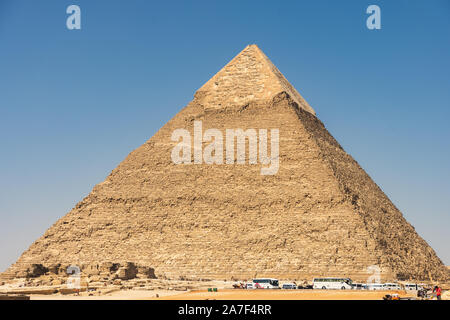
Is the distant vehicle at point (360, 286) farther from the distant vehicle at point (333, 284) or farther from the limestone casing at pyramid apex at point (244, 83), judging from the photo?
the limestone casing at pyramid apex at point (244, 83)

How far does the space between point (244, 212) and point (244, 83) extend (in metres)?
13.9

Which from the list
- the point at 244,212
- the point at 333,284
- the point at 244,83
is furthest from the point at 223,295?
the point at 244,83

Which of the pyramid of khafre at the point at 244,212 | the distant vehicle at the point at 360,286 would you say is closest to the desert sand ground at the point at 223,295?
the distant vehicle at the point at 360,286

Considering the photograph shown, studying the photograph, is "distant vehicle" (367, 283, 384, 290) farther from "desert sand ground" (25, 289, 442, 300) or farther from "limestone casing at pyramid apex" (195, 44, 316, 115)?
"limestone casing at pyramid apex" (195, 44, 316, 115)

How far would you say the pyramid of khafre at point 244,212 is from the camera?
178 ft

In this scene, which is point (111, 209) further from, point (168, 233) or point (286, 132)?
point (286, 132)

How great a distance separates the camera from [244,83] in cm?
6862

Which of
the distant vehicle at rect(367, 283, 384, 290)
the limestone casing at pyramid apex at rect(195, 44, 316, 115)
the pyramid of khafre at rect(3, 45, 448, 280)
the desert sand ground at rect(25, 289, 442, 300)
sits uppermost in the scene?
the limestone casing at pyramid apex at rect(195, 44, 316, 115)

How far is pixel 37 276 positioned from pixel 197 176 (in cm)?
2008

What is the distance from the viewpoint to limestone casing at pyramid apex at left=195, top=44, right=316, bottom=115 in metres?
67.8

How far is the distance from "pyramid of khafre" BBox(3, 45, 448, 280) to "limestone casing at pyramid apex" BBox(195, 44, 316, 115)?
11 cm

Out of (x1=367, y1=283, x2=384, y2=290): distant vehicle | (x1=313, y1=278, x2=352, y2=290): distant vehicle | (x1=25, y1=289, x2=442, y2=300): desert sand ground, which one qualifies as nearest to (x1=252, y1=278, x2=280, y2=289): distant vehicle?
(x1=313, y1=278, x2=352, y2=290): distant vehicle

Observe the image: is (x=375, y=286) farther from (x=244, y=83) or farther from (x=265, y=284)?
(x=244, y=83)

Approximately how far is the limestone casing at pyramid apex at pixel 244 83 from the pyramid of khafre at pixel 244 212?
11cm
